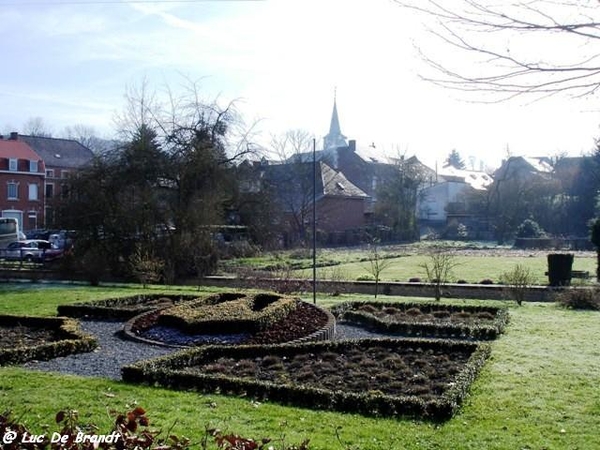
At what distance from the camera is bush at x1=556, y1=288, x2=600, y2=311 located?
15.7 metres

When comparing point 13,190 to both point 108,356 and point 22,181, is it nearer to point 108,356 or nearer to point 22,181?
point 22,181

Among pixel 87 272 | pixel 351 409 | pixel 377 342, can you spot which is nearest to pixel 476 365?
pixel 377 342

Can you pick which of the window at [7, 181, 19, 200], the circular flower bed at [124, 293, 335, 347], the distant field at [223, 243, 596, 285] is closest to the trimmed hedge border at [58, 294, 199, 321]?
the circular flower bed at [124, 293, 335, 347]

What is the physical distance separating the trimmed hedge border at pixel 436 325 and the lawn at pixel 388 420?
2.15 m

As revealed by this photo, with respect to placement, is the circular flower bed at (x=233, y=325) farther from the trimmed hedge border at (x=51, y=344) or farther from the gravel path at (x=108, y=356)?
the trimmed hedge border at (x=51, y=344)

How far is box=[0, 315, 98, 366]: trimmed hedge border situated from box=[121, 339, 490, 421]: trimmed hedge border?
7.13 ft

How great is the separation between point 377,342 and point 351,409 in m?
3.21

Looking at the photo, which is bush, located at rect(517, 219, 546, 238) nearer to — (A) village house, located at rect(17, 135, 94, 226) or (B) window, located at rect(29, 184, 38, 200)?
(A) village house, located at rect(17, 135, 94, 226)

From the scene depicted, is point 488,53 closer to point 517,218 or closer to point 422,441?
point 422,441

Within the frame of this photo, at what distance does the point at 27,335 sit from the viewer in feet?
35.3

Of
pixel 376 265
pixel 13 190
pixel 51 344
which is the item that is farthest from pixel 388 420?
pixel 13 190

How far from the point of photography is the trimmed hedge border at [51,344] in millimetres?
8742

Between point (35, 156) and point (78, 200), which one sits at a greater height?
point (35, 156)

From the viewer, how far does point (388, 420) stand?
19.4 feet
